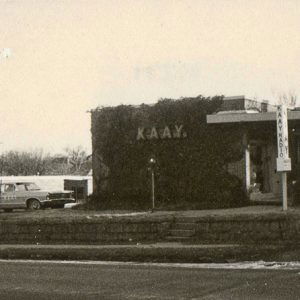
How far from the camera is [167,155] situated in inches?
1244

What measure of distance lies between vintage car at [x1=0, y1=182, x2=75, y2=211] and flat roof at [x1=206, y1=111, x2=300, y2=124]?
1198cm

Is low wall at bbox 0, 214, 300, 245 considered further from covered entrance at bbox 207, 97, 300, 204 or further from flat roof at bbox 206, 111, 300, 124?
covered entrance at bbox 207, 97, 300, 204

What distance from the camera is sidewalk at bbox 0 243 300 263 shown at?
51.0 feet

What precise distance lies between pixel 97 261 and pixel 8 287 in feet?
14.8

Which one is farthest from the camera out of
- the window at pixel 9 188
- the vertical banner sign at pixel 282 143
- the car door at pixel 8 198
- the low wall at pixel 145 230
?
the window at pixel 9 188

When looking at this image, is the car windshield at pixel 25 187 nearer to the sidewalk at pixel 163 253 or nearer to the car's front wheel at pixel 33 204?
the car's front wheel at pixel 33 204

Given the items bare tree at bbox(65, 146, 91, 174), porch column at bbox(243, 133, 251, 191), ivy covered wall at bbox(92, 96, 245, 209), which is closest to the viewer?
porch column at bbox(243, 133, 251, 191)

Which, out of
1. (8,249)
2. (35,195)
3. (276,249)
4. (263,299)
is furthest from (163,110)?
(263,299)

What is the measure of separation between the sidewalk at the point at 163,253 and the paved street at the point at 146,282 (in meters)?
1.27

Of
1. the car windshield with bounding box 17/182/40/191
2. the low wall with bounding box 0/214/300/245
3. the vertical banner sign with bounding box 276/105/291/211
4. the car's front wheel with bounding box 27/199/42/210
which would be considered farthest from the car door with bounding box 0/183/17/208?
the vertical banner sign with bounding box 276/105/291/211

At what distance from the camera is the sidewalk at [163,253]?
15559 mm

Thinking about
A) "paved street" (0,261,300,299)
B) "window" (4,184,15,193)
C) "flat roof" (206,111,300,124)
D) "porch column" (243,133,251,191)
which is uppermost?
"flat roof" (206,111,300,124)

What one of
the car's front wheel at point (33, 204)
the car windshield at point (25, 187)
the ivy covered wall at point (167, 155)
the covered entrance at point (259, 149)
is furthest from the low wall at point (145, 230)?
the car windshield at point (25, 187)

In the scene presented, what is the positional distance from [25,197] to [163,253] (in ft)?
69.8
